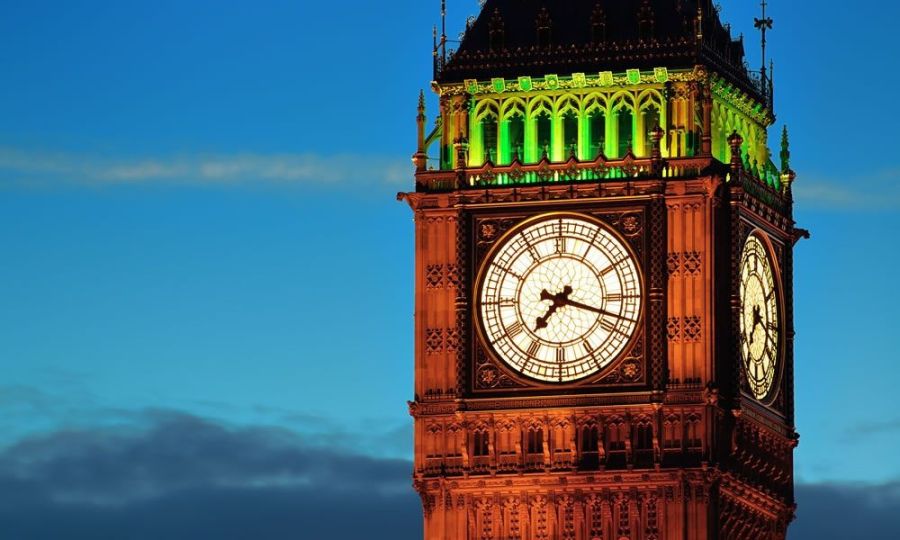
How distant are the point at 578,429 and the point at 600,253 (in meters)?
3.77

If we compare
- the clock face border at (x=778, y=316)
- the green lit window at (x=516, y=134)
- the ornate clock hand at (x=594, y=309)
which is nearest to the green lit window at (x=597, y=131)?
the green lit window at (x=516, y=134)

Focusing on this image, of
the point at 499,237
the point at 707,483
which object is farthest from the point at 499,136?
the point at 707,483

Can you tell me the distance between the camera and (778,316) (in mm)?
109375

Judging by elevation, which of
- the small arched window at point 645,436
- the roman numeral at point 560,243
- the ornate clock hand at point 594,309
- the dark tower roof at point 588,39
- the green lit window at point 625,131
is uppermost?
the dark tower roof at point 588,39

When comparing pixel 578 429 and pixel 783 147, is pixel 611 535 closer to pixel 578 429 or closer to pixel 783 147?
pixel 578 429

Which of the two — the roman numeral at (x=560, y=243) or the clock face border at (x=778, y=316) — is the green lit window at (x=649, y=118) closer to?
the roman numeral at (x=560, y=243)

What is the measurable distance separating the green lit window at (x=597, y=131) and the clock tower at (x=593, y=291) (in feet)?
0.14

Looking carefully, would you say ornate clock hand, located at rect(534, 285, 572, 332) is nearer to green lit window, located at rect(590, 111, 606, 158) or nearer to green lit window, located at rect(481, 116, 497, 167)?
green lit window, located at rect(590, 111, 606, 158)

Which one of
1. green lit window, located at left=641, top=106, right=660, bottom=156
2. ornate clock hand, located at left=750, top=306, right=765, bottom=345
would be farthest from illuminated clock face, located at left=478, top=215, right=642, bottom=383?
ornate clock hand, located at left=750, top=306, right=765, bottom=345

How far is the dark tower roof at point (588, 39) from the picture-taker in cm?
10731

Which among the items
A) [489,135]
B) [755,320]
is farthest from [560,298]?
[755,320]

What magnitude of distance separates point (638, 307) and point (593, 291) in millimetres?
1059

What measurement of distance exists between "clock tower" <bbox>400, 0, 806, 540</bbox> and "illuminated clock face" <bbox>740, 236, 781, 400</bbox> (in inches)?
2.8

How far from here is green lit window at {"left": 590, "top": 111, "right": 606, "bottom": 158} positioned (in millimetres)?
107125
